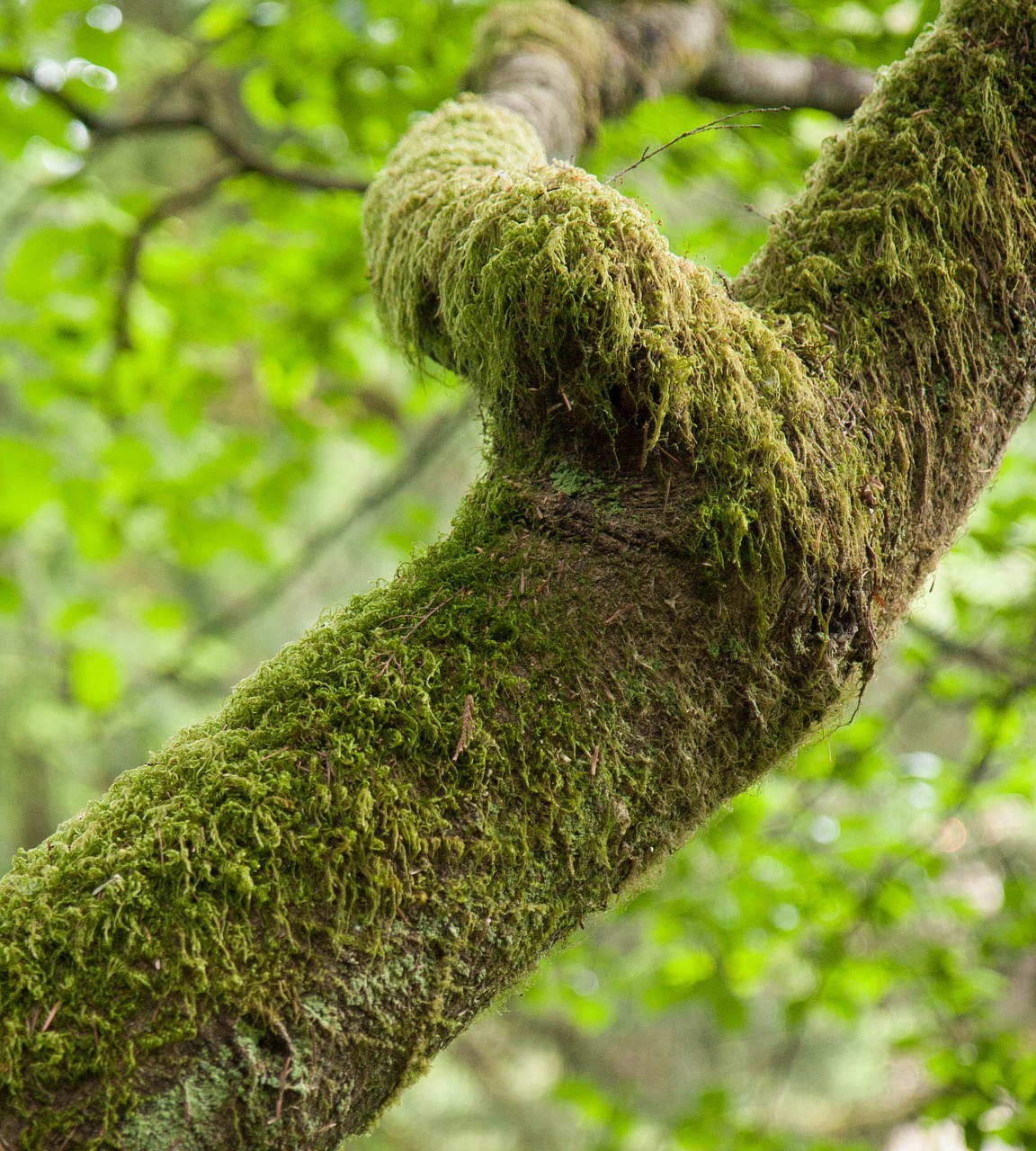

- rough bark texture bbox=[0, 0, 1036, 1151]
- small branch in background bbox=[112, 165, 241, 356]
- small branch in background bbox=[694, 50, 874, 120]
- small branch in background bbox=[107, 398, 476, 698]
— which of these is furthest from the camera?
small branch in background bbox=[107, 398, 476, 698]

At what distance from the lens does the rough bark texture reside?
0.85 m

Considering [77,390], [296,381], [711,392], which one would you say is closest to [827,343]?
[711,392]

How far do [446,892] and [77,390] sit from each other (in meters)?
3.71

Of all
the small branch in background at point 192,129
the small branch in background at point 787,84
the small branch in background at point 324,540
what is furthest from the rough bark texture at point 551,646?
the small branch in background at point 324,540

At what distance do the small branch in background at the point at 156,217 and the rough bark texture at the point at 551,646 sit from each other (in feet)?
8.38

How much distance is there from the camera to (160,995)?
83 cm

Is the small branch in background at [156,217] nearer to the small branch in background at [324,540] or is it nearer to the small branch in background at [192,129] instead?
the small branch in background at [192,129]

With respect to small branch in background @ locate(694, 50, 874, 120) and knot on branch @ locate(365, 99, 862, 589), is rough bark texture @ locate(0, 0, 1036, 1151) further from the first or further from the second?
small branch in background @ locate(694, 50, 874, 120)

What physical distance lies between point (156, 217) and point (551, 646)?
10.3 feet

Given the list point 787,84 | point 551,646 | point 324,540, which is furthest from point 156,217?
point 551,646

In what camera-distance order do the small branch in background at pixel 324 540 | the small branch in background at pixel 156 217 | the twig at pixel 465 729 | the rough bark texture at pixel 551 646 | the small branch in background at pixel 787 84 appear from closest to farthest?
the rough bark texture at pixel 551 646, the twig at pixel 465 729, the small branch in background at pixel 787 84, the small branch in background at pixel 156 217, the small branch in background at pixel 324 540

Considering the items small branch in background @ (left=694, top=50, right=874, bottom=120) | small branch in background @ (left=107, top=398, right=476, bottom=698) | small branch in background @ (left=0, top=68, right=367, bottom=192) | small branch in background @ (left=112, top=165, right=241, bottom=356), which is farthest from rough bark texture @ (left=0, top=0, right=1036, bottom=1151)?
small branch in background @ (left=107, top=398, right=476, bottom=698)

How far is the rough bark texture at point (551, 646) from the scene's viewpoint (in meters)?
0.85

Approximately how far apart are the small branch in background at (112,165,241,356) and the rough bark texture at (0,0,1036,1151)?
2.55m
